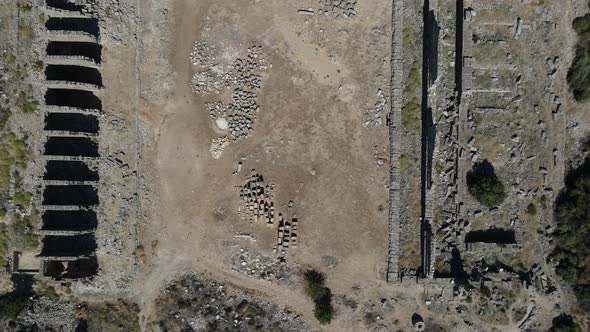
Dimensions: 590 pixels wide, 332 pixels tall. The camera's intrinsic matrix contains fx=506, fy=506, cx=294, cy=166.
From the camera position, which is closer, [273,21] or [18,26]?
[18,26]

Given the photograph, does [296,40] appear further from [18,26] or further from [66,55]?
[18,26]

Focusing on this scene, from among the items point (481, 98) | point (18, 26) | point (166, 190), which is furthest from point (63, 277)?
point (481, 98)

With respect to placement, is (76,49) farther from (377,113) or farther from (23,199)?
(377,113)

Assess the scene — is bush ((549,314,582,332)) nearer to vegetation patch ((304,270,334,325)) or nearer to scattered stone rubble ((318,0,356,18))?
vegetation patch ((304,270,334,325))

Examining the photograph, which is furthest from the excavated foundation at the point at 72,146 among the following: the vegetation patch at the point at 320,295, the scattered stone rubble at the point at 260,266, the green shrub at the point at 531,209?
the green shrub at the point at 531,209

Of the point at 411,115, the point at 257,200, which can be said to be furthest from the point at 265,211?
the point at 411,115

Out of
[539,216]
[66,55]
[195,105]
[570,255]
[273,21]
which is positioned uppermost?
[273,21]

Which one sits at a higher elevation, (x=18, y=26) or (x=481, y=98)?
(x=18, y=26)
